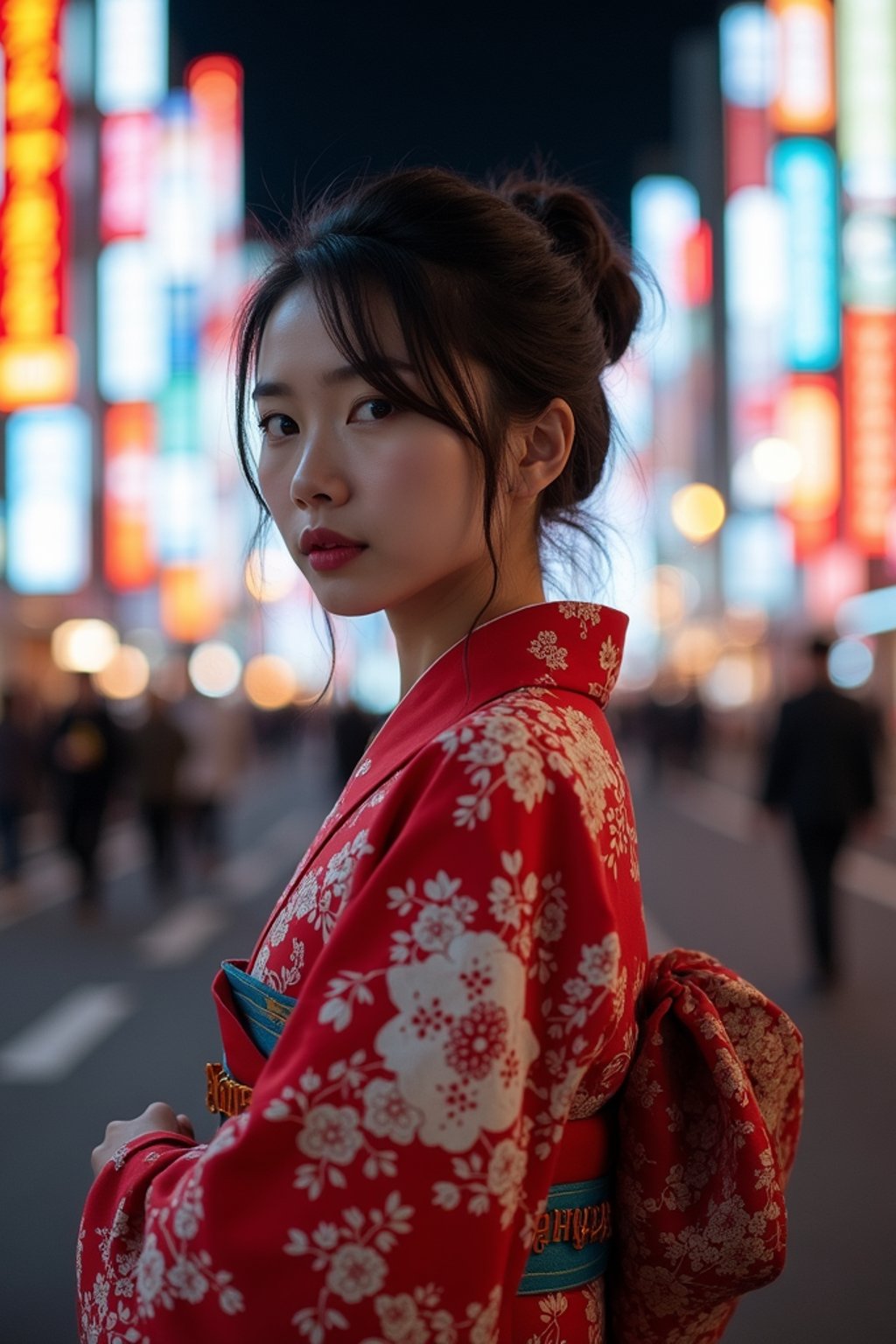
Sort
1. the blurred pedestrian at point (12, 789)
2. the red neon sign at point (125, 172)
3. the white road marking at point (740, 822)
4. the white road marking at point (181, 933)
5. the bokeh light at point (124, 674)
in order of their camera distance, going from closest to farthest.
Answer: the white road marking at point (181, 933) → the white road marking at point (740, 822) → the blurred pedestrian at point (12, 789) → the red neon sign at point (125, 172) → the bokeh light at point (124, 674)

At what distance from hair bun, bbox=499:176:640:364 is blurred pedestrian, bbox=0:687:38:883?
10003 mm

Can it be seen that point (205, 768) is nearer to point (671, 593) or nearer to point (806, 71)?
point (806, 71)

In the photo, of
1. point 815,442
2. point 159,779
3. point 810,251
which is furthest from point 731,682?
point 159,779

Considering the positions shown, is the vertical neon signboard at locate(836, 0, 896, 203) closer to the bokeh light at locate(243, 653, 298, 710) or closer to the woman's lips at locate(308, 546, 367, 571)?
the woman's lips at locate(308, 546, 367, 571)

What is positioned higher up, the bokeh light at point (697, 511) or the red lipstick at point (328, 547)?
the bokeh light at point (697, 511)

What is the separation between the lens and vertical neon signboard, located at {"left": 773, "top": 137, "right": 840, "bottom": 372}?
2409cm

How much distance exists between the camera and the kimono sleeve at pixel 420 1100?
1.01 m

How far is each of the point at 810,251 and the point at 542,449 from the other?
24988 mm

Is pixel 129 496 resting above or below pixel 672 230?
below

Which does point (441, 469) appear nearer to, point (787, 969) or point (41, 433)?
point (787, 969)

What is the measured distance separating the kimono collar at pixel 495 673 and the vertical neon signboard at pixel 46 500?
1933 centimetres

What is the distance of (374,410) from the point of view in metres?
1.26

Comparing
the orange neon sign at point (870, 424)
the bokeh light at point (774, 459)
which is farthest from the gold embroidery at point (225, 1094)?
the orange neon sign at point (870, 424)

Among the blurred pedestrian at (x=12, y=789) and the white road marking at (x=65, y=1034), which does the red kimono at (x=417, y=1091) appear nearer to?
the white road marking at (x=65, y=1034)
